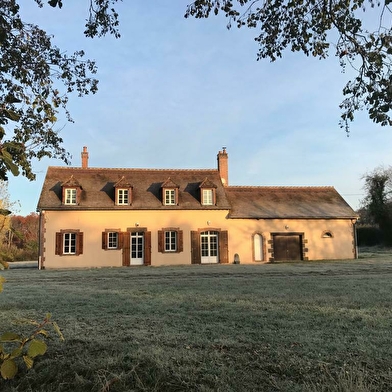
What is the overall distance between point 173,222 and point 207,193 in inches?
109

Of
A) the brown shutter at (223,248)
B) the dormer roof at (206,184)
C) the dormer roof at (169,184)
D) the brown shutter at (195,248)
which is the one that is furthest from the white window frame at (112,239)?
the brown shutter at (223,248)

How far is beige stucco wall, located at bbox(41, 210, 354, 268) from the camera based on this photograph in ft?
71.4

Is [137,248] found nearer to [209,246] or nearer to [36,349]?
[209,246]

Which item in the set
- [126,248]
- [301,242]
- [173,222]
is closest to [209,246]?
[173,222]

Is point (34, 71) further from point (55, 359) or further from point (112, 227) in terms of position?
point (112, 227)

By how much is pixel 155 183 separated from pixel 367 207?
24.3 meters

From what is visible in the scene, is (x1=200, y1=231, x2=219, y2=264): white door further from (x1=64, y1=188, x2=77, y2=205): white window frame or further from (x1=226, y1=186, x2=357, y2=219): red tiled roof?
(x1=64, y1=188, x2=77, y2=205): white window frame

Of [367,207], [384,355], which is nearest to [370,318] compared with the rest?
[384,355]

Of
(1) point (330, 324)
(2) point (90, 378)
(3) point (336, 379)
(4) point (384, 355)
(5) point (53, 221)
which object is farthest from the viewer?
(5) point (53, 221)

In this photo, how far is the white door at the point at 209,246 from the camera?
23130 millimetres

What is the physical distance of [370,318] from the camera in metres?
5.54

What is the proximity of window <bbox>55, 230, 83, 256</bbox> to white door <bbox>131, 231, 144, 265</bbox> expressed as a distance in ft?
9.60

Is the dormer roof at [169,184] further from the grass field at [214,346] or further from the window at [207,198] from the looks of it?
the grass field at [214,346]

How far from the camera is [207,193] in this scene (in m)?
23.7
